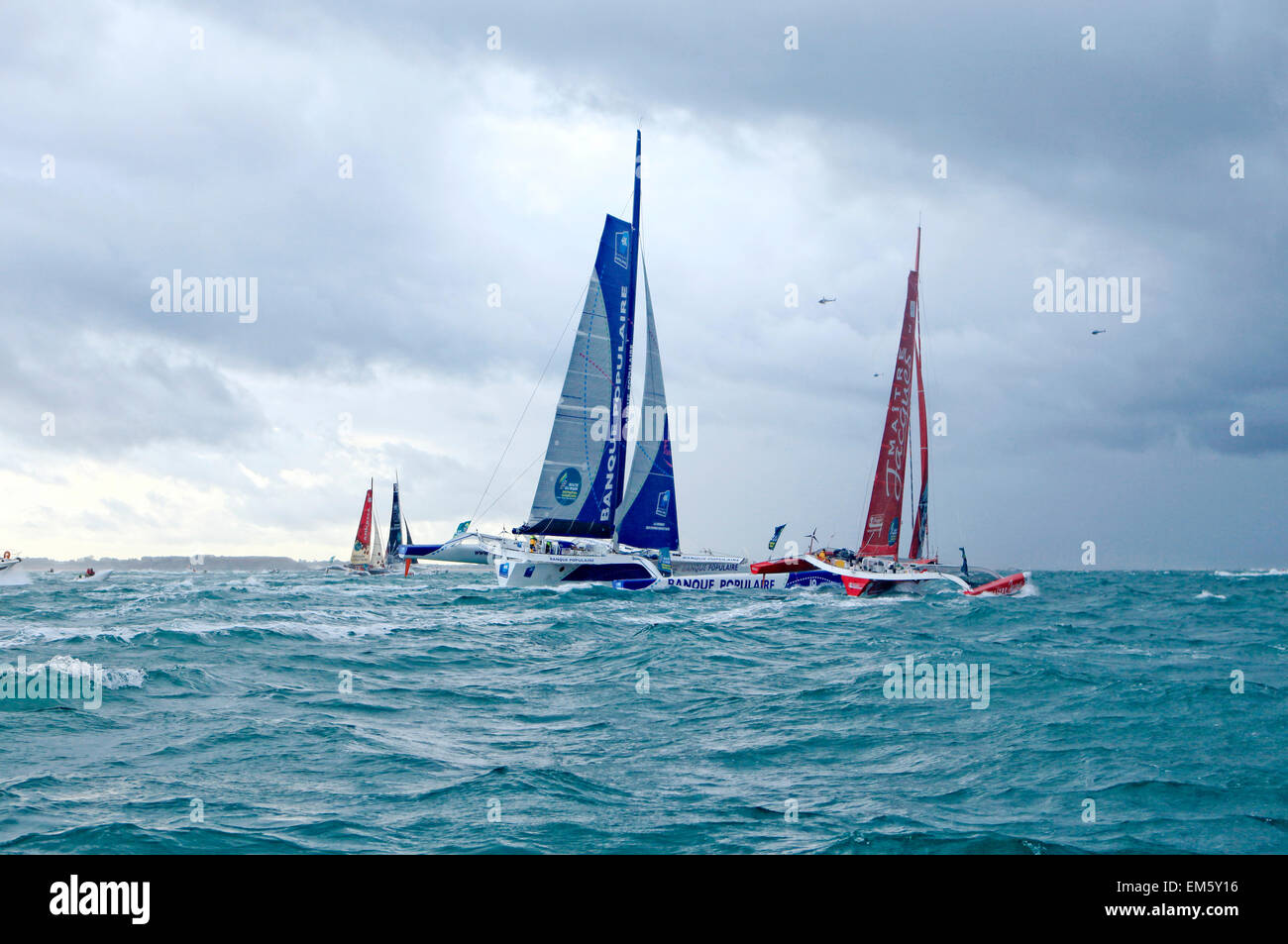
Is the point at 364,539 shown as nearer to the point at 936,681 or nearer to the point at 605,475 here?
the point at 605,475

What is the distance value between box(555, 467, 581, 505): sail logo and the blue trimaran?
0.17 feet

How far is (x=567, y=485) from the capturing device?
157ft

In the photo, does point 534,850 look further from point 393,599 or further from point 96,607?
point 393,599

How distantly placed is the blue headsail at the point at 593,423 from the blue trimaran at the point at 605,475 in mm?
51

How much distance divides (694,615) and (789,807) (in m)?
24.1

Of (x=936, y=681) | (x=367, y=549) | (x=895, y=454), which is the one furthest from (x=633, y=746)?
(x=367, y=549)

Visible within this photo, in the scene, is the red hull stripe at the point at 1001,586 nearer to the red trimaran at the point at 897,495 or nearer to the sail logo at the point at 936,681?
the red trimaran at the point at 897,495

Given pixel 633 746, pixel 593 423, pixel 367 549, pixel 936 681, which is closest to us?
pixel 633 746

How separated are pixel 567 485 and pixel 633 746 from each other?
3550 centimetres

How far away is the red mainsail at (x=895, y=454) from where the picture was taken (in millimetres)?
48562

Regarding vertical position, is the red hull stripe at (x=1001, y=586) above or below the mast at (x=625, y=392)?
below

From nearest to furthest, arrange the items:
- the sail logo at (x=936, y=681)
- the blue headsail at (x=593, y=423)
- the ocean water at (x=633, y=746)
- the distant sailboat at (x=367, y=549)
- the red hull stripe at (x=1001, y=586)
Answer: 1. the ocean water at (x=633, y=746)
2. the sail logo at (x=936, y=681)
3. the red hull stripe at (x=1001, y=586)
4. the blue headsail at (x=593, y=423)
5. the distant sailboat at (x=367, y=549)

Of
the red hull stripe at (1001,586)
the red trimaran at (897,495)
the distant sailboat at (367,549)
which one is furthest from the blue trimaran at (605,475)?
the distant sailboat at (367,549)
